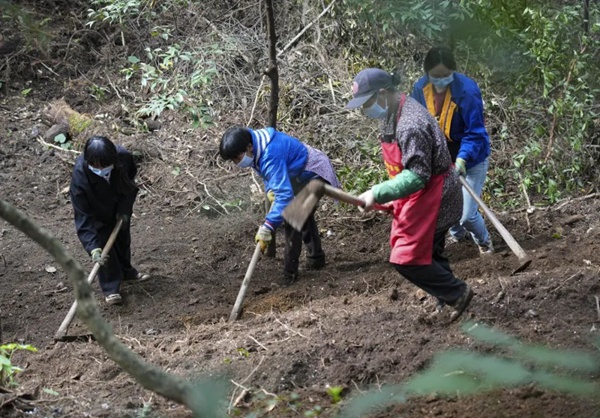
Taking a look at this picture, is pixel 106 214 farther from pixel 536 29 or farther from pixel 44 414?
pixel 536 29

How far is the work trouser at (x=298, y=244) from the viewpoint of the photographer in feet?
23.8

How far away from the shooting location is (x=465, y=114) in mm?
6523

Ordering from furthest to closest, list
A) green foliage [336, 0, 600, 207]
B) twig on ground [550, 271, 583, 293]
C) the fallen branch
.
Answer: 1. green foliage [336, 0, 600, 207]
2. twig on ground [550, 271, 583, 293]
3. the fallen branch

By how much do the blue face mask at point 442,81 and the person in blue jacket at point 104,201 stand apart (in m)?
2.51

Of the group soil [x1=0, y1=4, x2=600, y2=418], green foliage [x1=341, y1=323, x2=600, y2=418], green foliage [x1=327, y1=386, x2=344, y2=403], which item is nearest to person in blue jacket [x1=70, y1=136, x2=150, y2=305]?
soil [x1=0, y1=4, x2=600, y2=418]

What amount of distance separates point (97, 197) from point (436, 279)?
3.14 meters

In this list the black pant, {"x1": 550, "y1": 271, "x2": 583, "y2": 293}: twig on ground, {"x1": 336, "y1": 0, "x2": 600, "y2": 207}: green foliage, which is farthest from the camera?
{"x1": 336, "y1": 0, "x2": 600, "y2": 207}: green foliage

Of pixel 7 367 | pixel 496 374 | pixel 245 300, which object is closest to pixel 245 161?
pixel 245 300

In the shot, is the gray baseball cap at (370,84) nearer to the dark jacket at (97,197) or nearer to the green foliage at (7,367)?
the green foliage at (7,367)

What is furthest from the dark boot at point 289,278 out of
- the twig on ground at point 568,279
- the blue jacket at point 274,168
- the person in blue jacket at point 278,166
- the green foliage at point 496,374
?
the green foliage at point 496,374

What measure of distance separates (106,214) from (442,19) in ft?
11.6

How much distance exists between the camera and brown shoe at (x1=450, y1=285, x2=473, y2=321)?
525 centimetres

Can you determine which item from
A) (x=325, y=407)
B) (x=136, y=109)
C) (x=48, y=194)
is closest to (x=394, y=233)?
(x=325, y=407)

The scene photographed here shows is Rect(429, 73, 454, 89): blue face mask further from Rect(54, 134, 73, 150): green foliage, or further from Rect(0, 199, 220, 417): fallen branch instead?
Rect(54, 134, 73, 150): green foliage
